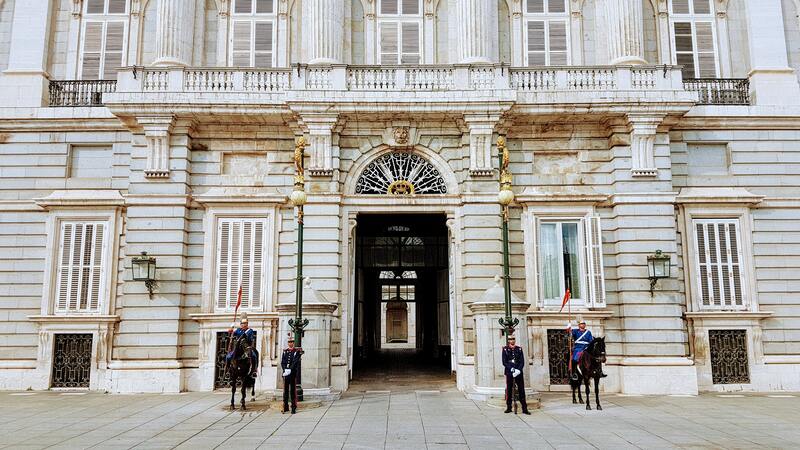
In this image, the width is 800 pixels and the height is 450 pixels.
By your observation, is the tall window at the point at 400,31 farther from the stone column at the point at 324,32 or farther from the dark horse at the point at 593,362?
the dark horse at the point at 593,362

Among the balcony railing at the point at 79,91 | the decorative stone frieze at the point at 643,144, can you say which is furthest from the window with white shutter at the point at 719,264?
the balcony railing at the point at 79,91

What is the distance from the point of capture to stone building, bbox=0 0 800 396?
16969mm

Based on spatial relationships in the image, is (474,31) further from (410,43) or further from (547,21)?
(547,21)

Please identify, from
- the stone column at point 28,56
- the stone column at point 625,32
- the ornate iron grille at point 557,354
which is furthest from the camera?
the stone column at point 28,56

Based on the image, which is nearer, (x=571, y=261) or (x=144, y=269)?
(x=144, y=269)

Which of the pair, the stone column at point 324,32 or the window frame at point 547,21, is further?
the window frame at point 547,21

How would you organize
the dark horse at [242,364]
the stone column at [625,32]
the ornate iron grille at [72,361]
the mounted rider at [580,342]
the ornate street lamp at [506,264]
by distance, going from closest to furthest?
1. the dark horse at [242,364]
2. the ornate street lamp at [506,264]
3. the mounted rider at [580,342]
4. the ornate iron grille at [72,361]
5. the stone column at [625,32]

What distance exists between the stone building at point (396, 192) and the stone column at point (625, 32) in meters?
0.06

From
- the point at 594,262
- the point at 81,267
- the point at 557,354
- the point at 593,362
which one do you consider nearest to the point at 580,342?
the point at 593,362

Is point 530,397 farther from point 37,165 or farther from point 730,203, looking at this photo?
point 37,165

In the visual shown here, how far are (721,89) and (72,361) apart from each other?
20773 millimetres

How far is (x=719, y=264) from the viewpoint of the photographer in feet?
59.0

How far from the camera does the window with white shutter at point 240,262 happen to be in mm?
17469

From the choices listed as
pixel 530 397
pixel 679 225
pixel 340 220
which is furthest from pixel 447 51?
pixel 530 397
